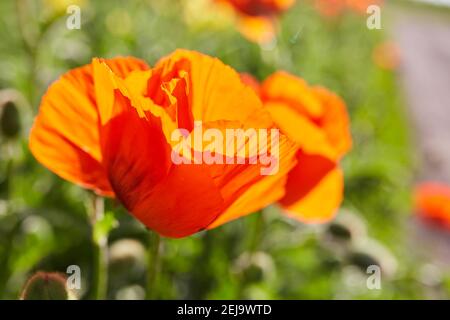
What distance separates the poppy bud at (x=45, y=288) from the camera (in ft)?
1.71

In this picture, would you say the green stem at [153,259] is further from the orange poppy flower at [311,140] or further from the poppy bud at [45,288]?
the orange poppy flower at [311,140]

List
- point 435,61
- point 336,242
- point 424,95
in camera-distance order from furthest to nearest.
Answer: point 435,61 < point 424,95 < point 336,242

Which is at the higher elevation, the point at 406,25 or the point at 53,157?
the point at 406,25

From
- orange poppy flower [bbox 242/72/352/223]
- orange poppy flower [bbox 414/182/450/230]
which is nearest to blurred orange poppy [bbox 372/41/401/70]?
orange poppy flower [bbox 414/182/450/230]

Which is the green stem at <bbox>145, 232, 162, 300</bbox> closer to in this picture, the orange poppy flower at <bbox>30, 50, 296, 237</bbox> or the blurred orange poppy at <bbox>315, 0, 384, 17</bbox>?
the orange poppy flower at <bbox>30, 50, 296, 237</bbox>

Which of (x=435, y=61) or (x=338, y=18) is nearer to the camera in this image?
(x=338, y=18)

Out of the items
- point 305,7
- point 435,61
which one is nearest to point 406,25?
point 435,61

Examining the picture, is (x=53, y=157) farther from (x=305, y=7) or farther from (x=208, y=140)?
(x=305, y=7)

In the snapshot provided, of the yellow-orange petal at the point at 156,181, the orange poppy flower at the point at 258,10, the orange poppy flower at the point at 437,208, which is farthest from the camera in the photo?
the orange poppy flower at the point at 437,208

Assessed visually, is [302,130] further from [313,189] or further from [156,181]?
[156,181]

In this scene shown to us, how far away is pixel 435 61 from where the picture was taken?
8.20 metres

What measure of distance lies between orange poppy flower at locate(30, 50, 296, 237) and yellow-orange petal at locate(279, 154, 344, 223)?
6.5 inches

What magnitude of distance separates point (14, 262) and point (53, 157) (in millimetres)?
273

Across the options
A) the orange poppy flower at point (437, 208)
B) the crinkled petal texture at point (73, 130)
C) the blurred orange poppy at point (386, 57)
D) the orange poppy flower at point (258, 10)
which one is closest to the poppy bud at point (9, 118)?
the crinkled petal texture at point (73, 130)
